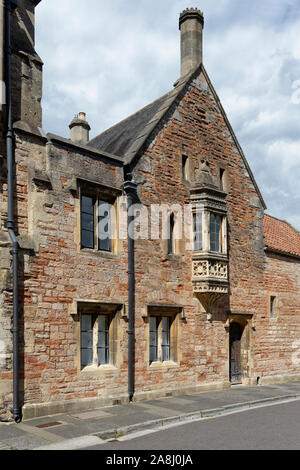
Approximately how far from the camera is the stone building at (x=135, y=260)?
37.8ft

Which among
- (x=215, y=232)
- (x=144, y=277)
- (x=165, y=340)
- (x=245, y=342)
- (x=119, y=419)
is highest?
(x=215, y=232)

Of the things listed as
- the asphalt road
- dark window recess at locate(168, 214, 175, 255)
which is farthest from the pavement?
dark window recess at locate(168, 214, 175, 255)

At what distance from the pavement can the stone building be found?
600 millimetres

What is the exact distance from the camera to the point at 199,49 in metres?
17.7

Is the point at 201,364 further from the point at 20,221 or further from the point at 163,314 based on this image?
the point at 20,221

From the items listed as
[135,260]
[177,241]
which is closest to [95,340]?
Result: [135,260]

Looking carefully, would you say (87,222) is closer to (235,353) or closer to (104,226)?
(104,226)

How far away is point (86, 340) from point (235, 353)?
6942mm

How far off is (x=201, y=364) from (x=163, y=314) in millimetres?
2340

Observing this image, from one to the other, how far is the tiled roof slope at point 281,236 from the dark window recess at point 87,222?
8.54 meters

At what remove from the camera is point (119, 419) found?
35.6 ft

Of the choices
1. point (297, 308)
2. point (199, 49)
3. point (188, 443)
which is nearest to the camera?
point (188, 443)

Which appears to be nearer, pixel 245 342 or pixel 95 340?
pixel 95 340
